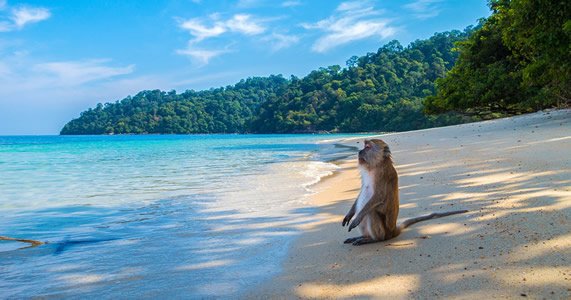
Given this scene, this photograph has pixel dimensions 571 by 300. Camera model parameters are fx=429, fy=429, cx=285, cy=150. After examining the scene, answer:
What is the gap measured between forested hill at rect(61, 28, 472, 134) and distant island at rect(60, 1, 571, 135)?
0.22 metres

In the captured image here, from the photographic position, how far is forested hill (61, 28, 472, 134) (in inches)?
3108

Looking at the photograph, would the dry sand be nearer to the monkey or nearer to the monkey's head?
the monkey

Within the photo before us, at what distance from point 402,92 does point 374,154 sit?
81.8 m

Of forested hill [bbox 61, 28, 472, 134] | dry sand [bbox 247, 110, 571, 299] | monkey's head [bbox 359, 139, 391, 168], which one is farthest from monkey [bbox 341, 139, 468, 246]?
forested hill [bbox 61, 28, 472, 134]

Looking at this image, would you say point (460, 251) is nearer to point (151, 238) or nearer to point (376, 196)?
point (376, 196)

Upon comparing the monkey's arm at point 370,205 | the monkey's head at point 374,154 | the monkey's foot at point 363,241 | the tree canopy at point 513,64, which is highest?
the tree canopy at point 513,64

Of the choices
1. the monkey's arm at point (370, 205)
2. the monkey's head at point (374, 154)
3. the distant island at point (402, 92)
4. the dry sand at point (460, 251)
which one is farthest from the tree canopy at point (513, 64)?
the monkey's arm at point (370, 205)

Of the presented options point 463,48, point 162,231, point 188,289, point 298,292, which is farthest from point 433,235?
point 463,48

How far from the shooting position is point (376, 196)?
371 centimetres

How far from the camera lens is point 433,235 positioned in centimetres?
386

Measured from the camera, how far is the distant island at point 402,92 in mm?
14984

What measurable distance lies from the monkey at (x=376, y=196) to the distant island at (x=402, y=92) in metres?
9.36

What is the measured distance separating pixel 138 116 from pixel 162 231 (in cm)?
14019

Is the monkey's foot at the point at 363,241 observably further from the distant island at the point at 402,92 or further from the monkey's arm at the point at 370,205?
the distant island at the point at 402,92
